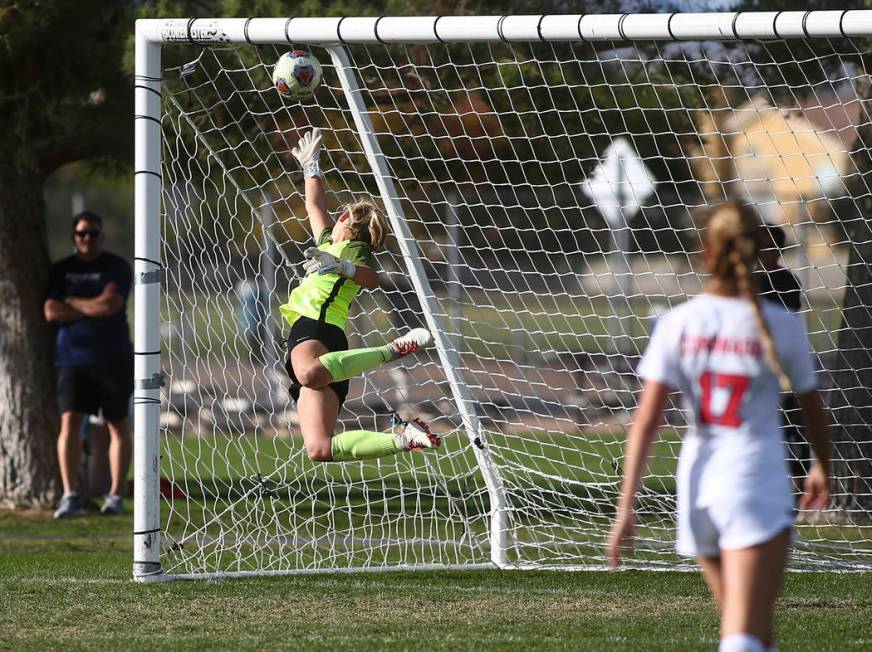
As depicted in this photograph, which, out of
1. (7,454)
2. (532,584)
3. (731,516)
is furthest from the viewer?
(7,454)

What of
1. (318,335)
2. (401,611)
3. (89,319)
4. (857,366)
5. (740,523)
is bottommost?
(740,523)

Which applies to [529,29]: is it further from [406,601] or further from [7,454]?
[7,454]

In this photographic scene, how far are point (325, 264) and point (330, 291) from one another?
1.29 ft

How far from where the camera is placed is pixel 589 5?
29.6 ft

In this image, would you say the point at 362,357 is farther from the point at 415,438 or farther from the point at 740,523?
the point at 740,523

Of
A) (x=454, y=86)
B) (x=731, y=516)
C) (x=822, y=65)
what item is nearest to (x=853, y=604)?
(x=731, y=516)

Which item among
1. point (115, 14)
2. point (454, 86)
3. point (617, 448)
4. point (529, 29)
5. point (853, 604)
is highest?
point (115, 14)

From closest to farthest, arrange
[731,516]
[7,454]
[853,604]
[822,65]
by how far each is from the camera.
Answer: [731,516] < [853,604] < [822,65] < [7,454]

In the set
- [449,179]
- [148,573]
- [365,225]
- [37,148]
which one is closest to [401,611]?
[148,573]

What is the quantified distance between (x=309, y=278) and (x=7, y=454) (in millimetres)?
4374

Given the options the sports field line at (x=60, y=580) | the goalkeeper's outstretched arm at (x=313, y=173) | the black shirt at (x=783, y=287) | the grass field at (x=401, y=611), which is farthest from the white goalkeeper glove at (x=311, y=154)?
the black shirt at (x=783, y=287)

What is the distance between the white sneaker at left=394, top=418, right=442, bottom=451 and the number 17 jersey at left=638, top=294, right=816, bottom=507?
2.94 meters

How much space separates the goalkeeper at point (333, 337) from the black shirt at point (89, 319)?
10.3ft

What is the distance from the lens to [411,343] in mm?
6754
